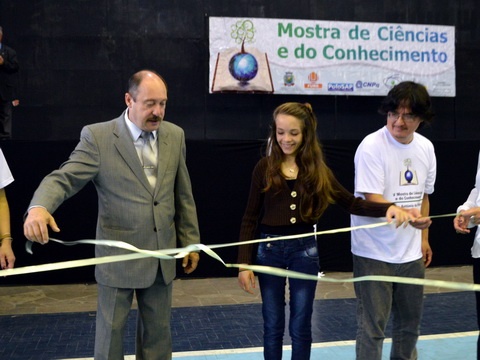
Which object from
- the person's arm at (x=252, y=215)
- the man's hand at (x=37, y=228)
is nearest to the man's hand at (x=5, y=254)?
the man's hand at (x=37, y=228)

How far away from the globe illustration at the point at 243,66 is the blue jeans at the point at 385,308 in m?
5.13

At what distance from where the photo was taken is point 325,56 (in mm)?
7883

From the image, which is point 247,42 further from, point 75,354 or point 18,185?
point 75,354

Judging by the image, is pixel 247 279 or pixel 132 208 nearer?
pixel 132 208

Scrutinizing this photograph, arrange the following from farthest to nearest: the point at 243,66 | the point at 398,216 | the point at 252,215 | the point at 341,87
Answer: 1. the point at 341,87
2. the point at 243,66
3. the point at 252,215
4. the point at 398,216

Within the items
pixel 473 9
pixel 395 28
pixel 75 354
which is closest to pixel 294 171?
pixel 75 354

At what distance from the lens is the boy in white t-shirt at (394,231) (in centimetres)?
279

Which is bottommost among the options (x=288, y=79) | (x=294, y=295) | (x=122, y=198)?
(x=294, y=295)

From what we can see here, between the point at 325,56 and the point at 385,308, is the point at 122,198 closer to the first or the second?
the point at 385,308

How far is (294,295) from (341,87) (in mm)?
5532

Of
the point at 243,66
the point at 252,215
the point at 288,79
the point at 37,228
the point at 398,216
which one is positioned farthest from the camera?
the point at 288,79

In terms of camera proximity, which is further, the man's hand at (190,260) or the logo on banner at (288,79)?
the logo on banner at (288,79)

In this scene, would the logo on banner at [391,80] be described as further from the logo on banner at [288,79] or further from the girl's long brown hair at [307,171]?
the girl's long brown hair at [307,171]

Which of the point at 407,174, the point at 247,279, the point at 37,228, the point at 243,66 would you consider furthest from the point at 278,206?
the point at 243,66
